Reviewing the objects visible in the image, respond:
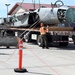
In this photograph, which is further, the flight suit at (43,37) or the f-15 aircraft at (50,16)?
the f-15 aircraft at (50,16)

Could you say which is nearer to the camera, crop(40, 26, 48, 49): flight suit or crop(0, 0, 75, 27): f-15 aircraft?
crop(40, 26, 48, 49): flight suit

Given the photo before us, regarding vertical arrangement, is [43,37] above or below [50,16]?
below

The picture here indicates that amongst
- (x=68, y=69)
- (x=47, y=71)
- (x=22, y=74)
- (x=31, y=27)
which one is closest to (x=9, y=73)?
(x=22, y=74)

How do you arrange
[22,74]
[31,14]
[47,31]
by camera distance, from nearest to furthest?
1. [22,74]
2. [47,31]
3. [31,14]

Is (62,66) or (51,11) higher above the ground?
(51,11)

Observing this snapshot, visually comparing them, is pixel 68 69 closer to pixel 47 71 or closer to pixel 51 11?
pixel 47 71

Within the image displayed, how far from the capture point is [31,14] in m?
23.8

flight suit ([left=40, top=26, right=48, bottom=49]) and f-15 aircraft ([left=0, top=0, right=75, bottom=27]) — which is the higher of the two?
f-15 aircraft ([left=0, top=0, right=75, bottom=27])

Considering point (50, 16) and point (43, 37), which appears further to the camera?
Result: point (50, 16)

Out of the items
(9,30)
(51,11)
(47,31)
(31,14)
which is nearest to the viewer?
(47,31)

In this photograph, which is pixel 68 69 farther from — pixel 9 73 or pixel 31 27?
pixel 31 27

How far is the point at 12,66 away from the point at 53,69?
1.63 m

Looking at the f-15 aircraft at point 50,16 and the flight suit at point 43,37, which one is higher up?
the f-15 aircraft at point 50,16

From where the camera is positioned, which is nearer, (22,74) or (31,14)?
(22,74)
